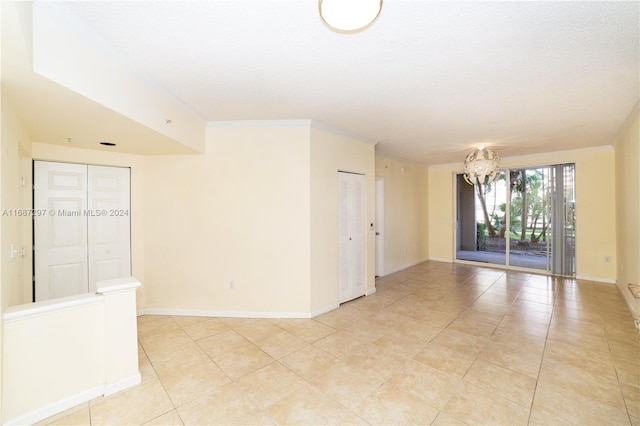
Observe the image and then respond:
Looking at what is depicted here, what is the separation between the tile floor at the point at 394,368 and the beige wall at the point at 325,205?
38 centimetres

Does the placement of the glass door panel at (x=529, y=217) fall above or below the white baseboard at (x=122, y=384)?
above

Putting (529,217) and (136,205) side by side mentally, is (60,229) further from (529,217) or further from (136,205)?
(529,217)

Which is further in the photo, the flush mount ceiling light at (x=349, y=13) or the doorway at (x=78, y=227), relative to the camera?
the doorway at (x=78, y=227)

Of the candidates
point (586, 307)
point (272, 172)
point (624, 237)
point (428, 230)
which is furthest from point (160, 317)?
point (624, 237)

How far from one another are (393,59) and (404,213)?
4658 mm

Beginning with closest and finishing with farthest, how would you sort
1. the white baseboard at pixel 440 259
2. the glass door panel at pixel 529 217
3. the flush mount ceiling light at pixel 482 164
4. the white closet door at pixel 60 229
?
the white closet door at pixel 60 229, the flush mount ceiling light at pixel 482 164, the glass door panel at pixel 529 217, the white baseboard at pixel 440 259

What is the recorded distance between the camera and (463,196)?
7176mm

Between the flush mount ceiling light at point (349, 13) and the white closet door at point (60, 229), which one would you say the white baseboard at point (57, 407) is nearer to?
the white closet door at point (60, 229)

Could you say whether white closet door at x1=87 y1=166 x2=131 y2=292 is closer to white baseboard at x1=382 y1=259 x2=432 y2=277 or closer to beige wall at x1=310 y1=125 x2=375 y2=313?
beige wall at x1=310 y1=125 x2=375 y2=313

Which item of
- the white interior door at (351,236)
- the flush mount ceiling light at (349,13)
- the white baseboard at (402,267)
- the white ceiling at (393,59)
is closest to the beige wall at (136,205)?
the white ceiling at (393,59)

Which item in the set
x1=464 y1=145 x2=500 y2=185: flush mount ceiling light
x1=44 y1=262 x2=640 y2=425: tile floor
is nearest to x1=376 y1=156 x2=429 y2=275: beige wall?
x1=464 y1=145 x2=500 y2=185: flush mount ceiling light

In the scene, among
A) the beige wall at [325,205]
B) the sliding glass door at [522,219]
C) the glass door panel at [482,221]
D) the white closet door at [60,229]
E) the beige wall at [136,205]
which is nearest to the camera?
the white closet door at [60,229]

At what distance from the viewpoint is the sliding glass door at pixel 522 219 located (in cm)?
523

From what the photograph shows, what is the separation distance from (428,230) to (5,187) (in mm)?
7598
